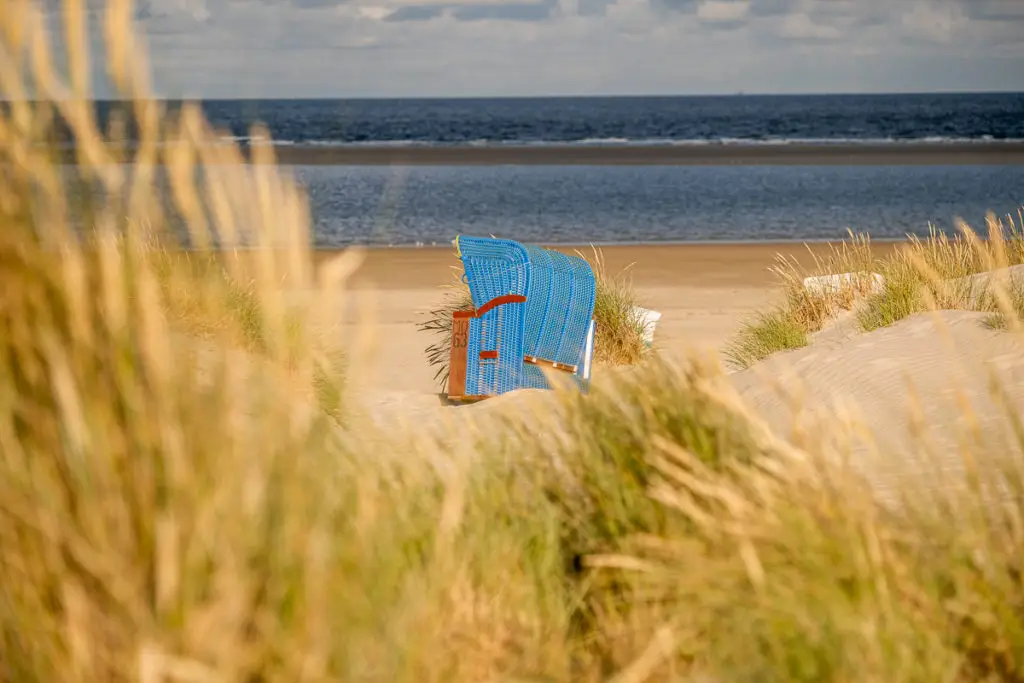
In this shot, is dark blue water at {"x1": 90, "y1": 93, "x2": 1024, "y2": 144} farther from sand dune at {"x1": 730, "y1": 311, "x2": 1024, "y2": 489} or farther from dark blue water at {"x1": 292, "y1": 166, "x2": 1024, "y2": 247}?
sand dune at {"x1": 730, "y1": 311, "x2": 1024, "y2": 489}

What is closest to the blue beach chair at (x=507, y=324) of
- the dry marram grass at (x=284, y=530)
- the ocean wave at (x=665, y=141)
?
the dry marram grass at (x=284, y=530)

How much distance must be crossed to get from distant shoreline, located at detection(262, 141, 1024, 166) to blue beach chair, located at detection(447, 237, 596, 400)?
33111 millimetres

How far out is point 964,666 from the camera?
2.62 meters

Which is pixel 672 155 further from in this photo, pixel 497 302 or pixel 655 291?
pixel 497 302

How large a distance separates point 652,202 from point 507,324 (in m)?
21.8

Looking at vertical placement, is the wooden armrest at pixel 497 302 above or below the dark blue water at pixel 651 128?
above

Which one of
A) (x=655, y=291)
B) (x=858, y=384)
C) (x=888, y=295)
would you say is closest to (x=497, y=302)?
(x=858, y=384)

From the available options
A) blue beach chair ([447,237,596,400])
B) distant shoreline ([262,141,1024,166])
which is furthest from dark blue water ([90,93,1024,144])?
blue beach chair ([447,237,596,400])

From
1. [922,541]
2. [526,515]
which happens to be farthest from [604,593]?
[922,541]

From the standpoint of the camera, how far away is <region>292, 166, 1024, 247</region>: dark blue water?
73.9 feet

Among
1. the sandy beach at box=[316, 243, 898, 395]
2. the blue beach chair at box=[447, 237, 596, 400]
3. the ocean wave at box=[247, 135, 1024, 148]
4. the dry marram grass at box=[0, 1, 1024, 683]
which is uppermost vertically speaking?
the dry marram grass at box=[0, 1, 1024, 683]

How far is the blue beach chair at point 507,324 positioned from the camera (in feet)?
24.1

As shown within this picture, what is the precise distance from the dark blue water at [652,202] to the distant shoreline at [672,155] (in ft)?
9.37

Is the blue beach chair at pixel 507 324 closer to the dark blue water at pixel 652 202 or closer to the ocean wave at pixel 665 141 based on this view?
the dark blue water at pixel 652 202
